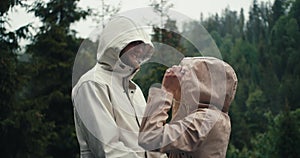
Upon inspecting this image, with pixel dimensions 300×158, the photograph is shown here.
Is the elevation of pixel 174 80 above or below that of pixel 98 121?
above

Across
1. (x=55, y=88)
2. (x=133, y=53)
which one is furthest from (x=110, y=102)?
(x=55, y=88)

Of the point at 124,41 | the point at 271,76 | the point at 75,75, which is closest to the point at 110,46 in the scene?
the point at 124,41

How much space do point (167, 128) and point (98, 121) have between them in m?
0.33

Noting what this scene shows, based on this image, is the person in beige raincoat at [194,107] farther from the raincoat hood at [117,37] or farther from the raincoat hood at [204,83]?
the raincoat hood at [117,37]

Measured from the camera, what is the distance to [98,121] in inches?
95.9

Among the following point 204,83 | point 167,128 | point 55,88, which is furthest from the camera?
point 55,88

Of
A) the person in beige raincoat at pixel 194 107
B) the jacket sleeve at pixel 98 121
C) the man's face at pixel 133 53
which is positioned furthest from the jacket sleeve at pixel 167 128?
the man's face at pixel 133 53

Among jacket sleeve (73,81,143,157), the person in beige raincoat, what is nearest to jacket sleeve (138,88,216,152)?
the person in beige raincoat

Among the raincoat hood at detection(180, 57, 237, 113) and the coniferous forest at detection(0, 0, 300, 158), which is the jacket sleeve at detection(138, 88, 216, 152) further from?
the coniferous forest at detection(0, 0, 300, 158)

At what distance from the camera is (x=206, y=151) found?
2424 millimetres

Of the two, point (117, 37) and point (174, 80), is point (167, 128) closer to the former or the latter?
point (174, 80)

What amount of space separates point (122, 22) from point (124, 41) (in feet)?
0.30

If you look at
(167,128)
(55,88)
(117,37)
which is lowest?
(55,88)

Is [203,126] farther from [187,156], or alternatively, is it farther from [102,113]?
[102,113]
